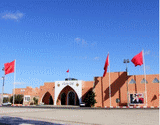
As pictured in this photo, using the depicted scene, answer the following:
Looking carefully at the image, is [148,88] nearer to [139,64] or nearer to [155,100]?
[155,100]

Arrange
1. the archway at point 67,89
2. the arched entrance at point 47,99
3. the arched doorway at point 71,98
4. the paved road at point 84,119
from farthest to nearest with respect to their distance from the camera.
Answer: the arched entrance at point 47,99 → the arched doorway at point 71,98 → the archway at point 67,89 → the paved road at point 84,119

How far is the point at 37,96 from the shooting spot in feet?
168

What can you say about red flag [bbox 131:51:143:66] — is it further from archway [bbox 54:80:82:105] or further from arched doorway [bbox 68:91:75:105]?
arched doorway [bbox 68:91:75:105]

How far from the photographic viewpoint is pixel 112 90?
117 feet

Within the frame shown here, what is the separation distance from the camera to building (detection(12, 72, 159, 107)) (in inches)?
1287

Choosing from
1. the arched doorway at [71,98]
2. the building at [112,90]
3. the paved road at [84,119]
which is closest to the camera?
the paved road at [84,119]

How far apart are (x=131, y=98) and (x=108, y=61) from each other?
7994 mm


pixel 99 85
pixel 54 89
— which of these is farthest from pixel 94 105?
pixel 54 89

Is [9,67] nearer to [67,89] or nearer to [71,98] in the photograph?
[67,89]

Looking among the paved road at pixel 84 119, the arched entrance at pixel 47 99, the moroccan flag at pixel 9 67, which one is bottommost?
the arched entrance at pixel 47 99

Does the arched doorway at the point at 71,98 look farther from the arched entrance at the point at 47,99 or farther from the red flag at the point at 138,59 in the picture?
the red flag at the point at 138,59

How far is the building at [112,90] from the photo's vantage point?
32.7m

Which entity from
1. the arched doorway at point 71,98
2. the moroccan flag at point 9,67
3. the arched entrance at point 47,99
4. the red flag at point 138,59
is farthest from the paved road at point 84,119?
the arched entrance at point 47,99

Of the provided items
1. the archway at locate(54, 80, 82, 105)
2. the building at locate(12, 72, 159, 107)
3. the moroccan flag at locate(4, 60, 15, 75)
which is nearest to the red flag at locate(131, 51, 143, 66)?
the building at locate(12, 72, 159, 107)
